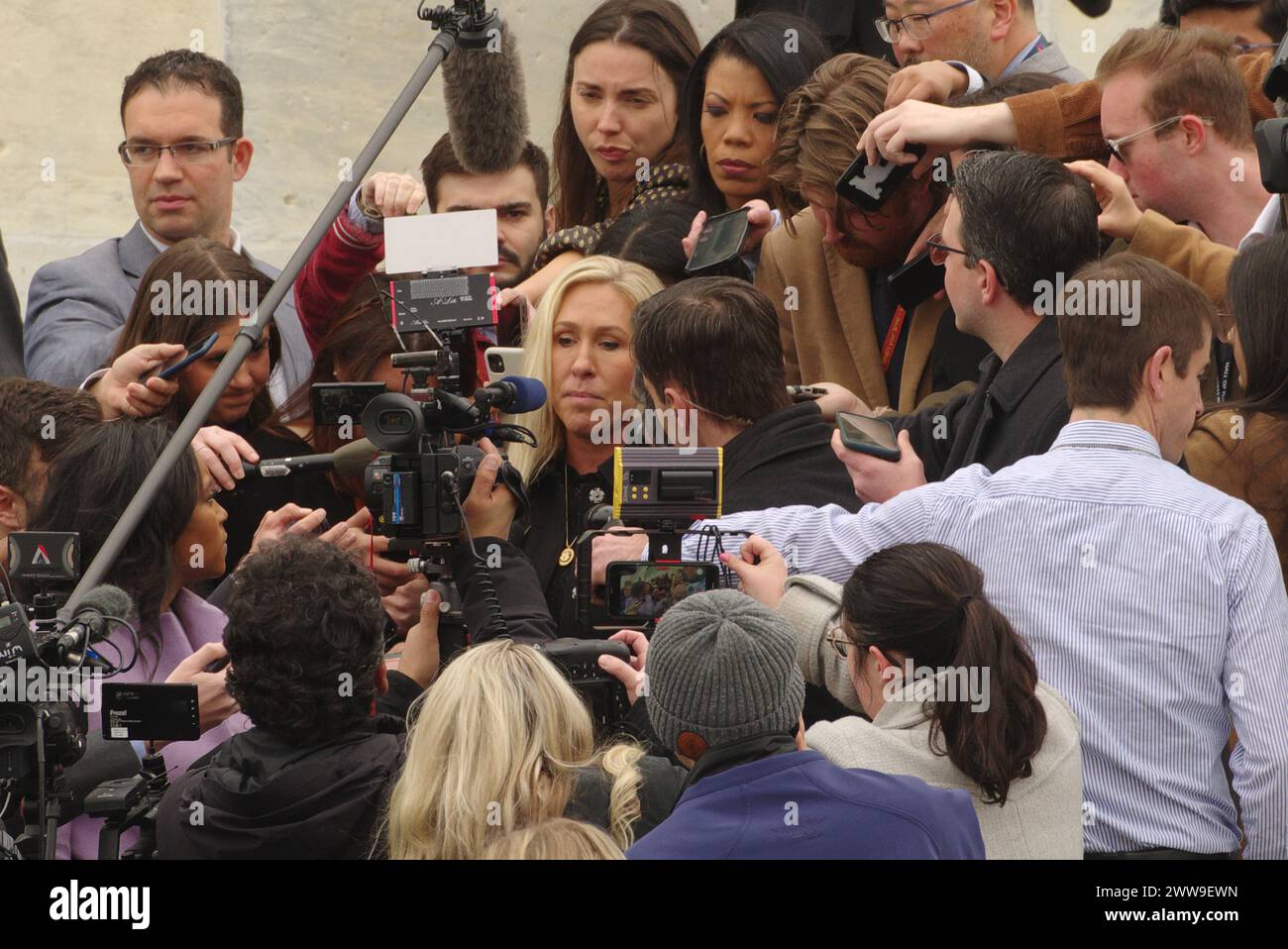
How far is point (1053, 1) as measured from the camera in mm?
7141

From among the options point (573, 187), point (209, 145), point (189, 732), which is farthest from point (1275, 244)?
point (209, 145)

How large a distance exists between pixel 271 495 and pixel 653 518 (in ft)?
5.04

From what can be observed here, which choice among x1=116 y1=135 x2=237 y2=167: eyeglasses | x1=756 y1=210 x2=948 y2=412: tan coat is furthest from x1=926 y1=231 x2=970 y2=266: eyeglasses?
x1=116 y1=135 x2=237 y2=167: eyeglasses

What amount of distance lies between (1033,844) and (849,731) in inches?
12.6

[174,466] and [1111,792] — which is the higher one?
[174,466]

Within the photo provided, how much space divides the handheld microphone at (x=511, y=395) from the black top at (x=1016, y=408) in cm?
86

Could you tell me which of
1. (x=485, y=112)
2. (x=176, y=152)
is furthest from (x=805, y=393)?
(x=176, y=152)

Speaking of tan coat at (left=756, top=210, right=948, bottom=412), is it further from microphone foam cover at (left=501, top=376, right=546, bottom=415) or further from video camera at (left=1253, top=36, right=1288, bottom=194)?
video camera at (left=1253, top=36, right=1288, bottom=194)

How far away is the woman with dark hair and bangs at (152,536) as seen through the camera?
3434 millimetres

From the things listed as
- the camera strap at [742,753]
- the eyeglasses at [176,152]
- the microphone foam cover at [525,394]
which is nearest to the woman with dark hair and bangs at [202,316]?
the eyeglasses at [176,152]

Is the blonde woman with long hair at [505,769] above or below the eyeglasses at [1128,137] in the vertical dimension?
below

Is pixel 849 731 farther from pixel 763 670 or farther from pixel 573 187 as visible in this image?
pixel 573 187

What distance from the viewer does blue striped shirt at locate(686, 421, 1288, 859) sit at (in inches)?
107

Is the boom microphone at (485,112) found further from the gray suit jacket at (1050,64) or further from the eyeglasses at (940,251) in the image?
the eyeglasses at (940,251)
